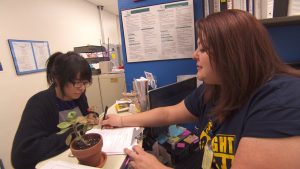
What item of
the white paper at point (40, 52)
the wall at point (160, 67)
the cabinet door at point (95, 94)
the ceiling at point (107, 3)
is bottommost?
the cabinet door at point (95, 94)

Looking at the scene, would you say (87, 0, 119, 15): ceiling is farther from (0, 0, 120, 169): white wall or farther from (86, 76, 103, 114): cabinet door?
(86, 76, 103, 114): cabinet door

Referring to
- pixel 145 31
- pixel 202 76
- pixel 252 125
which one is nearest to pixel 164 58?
pixel 145 31

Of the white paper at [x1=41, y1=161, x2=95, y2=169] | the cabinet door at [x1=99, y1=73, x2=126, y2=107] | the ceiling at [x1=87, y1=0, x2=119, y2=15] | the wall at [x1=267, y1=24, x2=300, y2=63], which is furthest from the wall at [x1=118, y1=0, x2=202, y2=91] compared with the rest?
the ceiling at [x1=87, y1=0, x2=119, y2=15]

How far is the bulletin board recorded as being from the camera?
2.48 m

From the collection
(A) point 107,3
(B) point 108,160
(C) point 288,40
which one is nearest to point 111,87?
(B) point 108,160

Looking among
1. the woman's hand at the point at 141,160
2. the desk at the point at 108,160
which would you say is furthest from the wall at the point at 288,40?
the desk at the point at 108,160

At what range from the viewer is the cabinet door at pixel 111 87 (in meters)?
2.56

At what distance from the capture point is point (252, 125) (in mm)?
588

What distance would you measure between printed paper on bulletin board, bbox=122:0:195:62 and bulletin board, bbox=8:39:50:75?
154cm

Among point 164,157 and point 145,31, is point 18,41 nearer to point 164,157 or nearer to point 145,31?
point 145,31

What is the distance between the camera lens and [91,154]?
2.42ft

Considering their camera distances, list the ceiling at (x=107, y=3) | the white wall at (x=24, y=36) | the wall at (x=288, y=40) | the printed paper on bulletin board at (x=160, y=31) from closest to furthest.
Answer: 1. the wall at (x=288, y=40)
2. the printed paper on bulletin board at (x=160, y=31)
3. the white wall at (x=24, y=36)
4. the ceiling at (x=107, y=3)

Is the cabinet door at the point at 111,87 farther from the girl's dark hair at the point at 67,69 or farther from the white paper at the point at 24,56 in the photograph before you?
the girl's dark hair at the point at 67,69

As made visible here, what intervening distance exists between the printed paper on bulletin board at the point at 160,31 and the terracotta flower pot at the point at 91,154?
1.31m
